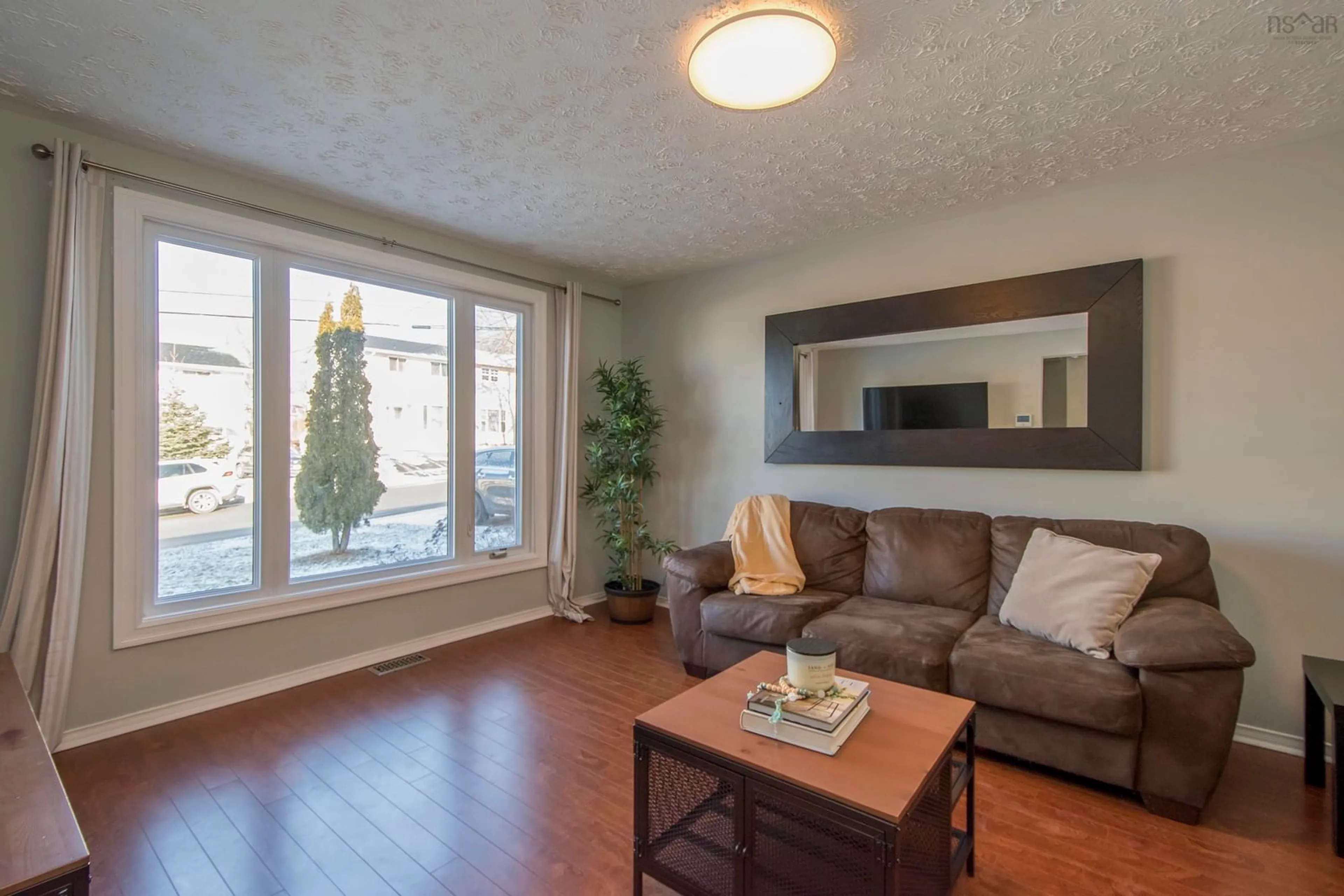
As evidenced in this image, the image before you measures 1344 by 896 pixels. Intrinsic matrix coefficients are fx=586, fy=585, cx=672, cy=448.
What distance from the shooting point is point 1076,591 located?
237 centimetres

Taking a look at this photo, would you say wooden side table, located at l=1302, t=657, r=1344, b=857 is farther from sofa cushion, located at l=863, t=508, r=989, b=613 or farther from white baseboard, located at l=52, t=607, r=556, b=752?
white baseboard, located at l=52, t=607, r=556, b=752

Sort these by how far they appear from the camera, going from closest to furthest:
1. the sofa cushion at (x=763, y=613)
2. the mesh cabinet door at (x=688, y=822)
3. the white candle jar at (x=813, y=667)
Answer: the mesh cabinet door at (x=688, y=822) < the white candle jar at (x=813, y=667) < the sofa cushion at (x=763, y=613)

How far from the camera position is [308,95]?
85.1 inches

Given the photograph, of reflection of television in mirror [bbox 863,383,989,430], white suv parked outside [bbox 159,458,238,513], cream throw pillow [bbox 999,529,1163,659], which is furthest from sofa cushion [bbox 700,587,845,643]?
white suv parked outside [bbox 159,458,238,513]

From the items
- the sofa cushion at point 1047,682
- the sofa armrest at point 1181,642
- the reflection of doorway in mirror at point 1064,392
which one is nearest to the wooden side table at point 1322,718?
the sofa armrest at point 1181,642

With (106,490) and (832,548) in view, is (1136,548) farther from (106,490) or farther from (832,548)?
(106,490)

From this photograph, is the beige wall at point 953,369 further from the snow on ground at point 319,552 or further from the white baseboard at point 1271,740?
the snow on ground at point 319,552

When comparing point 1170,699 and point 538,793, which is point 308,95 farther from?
point 1170,699

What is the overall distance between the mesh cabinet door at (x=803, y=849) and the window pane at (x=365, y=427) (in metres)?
2.84

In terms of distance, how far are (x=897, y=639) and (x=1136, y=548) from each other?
1135 mm

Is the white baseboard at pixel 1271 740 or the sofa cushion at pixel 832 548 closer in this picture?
the white baseboard at pixel 1271 740

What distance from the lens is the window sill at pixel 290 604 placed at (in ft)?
8.58

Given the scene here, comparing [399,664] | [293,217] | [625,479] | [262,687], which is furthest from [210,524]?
[625,479]

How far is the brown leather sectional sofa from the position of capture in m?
1.96
